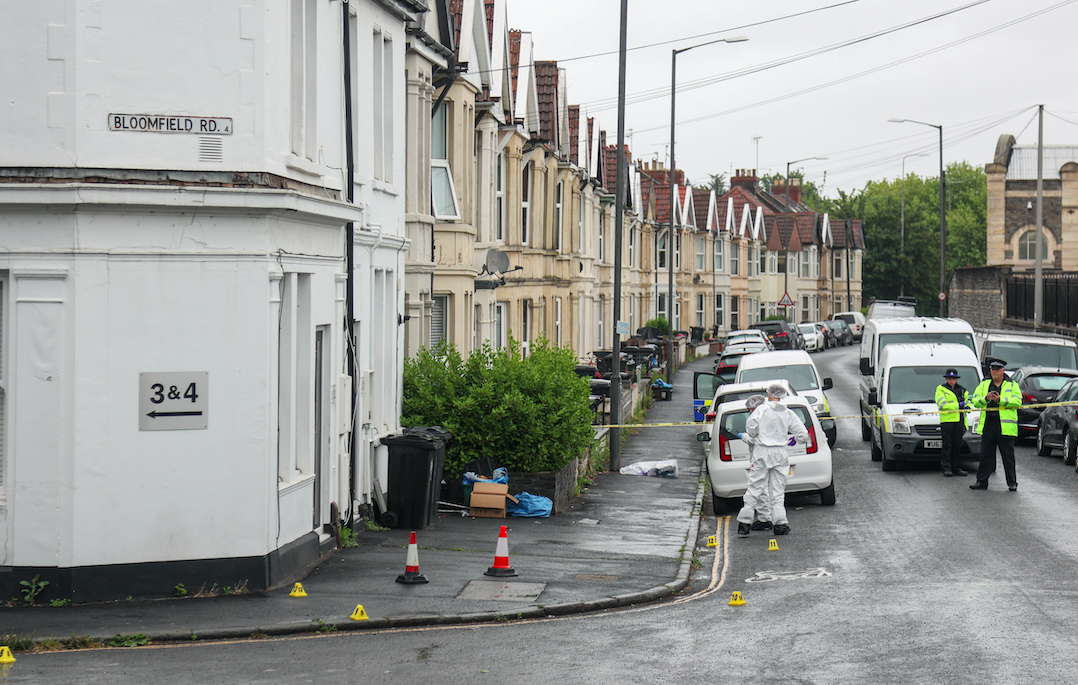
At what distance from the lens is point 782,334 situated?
57.0m

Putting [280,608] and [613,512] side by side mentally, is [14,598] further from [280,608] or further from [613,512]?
[613,512]

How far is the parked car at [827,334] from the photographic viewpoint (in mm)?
70250

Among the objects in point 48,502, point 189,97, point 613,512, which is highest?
point 189,97

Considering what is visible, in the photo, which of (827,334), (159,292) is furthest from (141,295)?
(827,334)

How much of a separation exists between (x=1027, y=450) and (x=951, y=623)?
53.2 ft

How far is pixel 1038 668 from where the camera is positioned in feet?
27.4

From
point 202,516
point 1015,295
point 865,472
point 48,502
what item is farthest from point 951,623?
point 1015,295

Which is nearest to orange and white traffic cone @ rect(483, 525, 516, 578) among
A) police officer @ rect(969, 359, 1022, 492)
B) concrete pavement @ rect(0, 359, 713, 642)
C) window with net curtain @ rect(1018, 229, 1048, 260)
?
concrete pavement @ rect(0, 359, 713, 642)

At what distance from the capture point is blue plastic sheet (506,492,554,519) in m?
16.5

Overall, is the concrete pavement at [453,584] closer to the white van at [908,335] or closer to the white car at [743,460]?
the white car at [743,460]

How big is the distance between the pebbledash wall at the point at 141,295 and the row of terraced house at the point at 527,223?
782 cm

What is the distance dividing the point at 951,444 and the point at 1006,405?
6.25ft

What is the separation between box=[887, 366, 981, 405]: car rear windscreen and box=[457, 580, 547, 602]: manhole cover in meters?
12.0

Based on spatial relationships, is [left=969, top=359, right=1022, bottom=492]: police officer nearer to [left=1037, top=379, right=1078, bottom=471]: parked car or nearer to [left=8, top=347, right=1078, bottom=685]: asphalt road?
[left=1037, top=379, right=1078, bottom=471]: parked car
